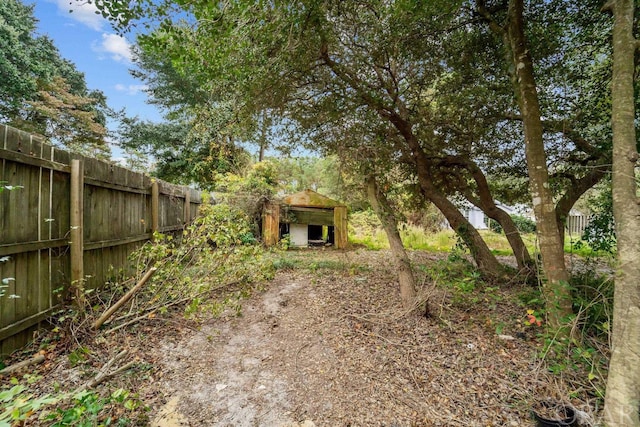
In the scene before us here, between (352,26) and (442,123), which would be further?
(442,123)

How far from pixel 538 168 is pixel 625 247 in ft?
3.60

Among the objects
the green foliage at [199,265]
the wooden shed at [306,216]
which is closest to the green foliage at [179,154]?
the wooden shed at [306,216]

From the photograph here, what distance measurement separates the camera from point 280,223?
9.06 meters

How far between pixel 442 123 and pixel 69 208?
507 centimetres

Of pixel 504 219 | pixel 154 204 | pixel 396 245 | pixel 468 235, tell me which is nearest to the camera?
pixel 396 245

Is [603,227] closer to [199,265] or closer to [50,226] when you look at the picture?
[199,265]

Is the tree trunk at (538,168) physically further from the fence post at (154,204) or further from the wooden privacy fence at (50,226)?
the fence post at (154,204)

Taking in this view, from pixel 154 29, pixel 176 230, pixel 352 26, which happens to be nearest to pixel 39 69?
pixel 176 230

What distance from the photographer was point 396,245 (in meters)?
4.02

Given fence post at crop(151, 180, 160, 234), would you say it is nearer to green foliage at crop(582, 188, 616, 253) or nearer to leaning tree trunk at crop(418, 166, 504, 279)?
leaning tree trunk at crop(418, 166, 504, 279)

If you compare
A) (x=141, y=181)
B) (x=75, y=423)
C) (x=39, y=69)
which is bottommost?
(x=75, y=423)

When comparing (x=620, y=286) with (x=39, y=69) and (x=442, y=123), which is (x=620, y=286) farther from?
(x=39, y=69)

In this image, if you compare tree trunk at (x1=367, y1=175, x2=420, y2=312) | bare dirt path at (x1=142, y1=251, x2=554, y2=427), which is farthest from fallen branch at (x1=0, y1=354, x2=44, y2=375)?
tree trunk at (x1=367, y1=175, x2=420, y2=312)

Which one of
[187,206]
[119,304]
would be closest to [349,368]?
[119,304]
